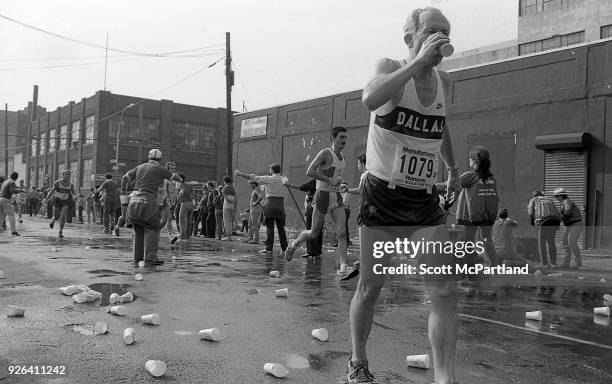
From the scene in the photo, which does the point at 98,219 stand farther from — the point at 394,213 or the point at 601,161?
the point at 394,213

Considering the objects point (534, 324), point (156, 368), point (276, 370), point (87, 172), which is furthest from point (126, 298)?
point (87, 172)

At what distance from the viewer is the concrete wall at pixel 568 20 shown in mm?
29625

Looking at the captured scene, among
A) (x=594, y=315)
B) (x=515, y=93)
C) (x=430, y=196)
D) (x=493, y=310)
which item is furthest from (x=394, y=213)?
(x=515, y=93)

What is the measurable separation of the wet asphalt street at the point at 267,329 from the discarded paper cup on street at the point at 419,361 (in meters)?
0.08

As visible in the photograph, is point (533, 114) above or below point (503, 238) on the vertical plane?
above

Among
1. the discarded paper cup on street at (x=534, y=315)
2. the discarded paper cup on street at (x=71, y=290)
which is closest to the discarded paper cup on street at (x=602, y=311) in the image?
the discarded paper cup on street at (x=534, y=315)

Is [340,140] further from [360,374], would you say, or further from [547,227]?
[547,227]

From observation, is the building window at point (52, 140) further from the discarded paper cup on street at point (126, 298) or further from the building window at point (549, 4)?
the discarded paper cup on street at point (126, 298)

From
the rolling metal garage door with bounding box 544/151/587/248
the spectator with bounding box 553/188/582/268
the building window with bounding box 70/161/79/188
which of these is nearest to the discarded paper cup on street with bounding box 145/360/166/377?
the spectator with bounding box 553/188/582/268

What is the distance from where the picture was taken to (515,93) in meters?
18.7

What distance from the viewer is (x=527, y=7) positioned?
3253cm

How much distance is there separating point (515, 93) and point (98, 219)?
1943 centimetres

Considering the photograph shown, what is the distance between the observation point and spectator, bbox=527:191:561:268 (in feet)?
37.1

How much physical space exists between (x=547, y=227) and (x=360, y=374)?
31.2ft
